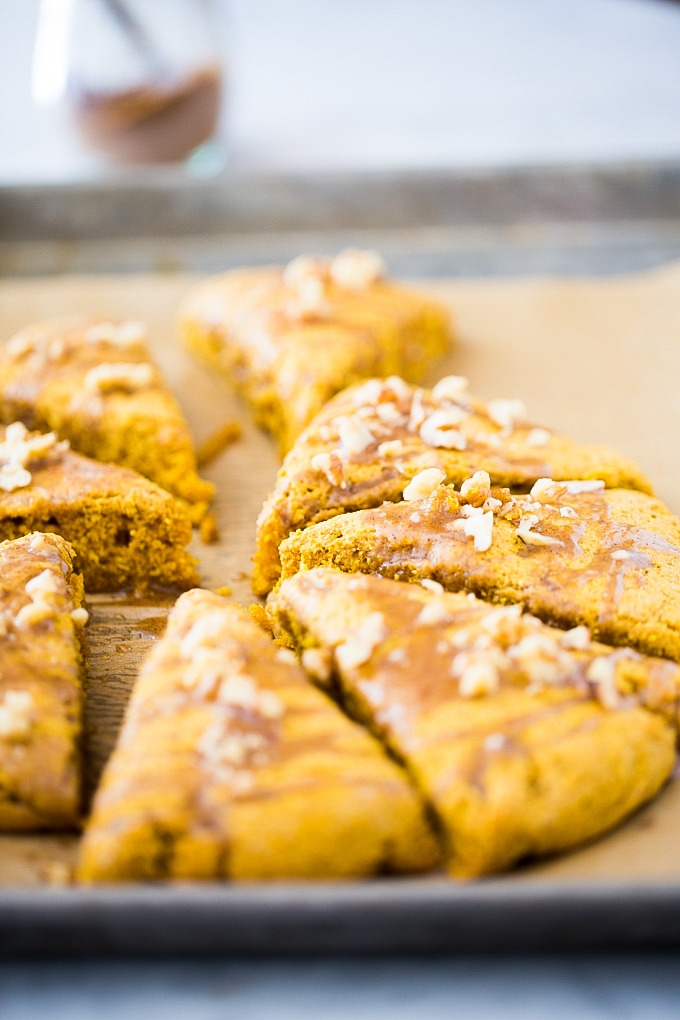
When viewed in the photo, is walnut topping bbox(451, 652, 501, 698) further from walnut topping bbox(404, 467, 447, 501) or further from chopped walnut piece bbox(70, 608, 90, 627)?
chopped walnut piece bbox(70, 608, 90, 627)

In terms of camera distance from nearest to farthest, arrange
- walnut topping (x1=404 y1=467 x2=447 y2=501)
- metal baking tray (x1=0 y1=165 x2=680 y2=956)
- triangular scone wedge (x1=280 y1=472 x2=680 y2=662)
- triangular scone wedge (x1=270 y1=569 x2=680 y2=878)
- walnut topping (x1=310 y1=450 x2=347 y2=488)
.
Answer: metal baking tray (x1=0 y1=165 x2=680 y2=956) → triangular scone wedge (x1=270 y1=569 x2=680 y2=878) → triangular scone wedge (x1=280 y1=472 x2=680 y2=662) → walnut topping (x1=404 y1=467 x2=447 y2=501) → walnut topping (x1=310 y1=450 x2=347 y2=488)

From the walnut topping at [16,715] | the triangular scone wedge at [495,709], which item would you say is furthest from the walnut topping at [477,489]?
the walnut topping at [16,715]

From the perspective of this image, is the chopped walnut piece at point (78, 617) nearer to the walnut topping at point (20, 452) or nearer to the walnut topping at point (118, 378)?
the walnut topping at point (20, 452)

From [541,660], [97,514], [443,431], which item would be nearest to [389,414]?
[443,431]

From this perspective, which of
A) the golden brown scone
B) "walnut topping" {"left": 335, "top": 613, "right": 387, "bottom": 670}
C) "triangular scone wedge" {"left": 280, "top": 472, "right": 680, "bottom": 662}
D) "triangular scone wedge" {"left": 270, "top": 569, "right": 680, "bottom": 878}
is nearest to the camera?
"triangular scone wedge" {"left": 270, "top": 569, "right": 680, "bottom": 878}

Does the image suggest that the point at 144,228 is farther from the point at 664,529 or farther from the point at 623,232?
the point at 664,529

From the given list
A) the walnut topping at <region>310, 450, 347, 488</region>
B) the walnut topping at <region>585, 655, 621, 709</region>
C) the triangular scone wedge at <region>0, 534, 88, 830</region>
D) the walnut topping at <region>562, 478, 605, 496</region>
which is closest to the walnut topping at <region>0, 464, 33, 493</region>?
the triangular scone wedge at <region>0, 534, 88, 830</region>

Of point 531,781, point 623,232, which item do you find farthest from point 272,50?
point 531,781

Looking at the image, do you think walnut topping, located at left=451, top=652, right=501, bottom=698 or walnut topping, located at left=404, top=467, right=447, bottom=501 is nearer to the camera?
walnut topping, located at left=451, top=652, right=501, bottom=698
